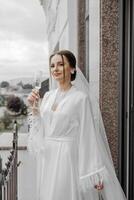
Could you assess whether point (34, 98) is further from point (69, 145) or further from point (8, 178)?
point (8, 178)

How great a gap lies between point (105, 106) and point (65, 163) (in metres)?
0.62

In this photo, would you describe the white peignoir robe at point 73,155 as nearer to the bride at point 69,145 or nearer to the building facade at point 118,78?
the bride at point 69,145

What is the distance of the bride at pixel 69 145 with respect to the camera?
7.79ft

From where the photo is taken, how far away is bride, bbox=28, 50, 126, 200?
237cm

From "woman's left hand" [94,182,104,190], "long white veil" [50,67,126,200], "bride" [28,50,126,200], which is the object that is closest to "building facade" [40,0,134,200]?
"long white veil" [50,67,126,200]

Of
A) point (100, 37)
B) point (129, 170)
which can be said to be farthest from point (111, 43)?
point (129, 170)

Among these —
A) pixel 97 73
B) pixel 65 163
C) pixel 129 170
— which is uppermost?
pixel 97 73

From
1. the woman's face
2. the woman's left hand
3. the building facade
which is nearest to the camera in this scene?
the woman's left hand

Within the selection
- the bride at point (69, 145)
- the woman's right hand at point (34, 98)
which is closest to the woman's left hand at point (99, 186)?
the bride at point (69, 145)

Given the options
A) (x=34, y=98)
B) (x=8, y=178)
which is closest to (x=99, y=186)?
(x=8, y=178)

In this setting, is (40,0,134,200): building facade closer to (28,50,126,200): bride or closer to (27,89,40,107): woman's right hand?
(28,50,126,200): bride

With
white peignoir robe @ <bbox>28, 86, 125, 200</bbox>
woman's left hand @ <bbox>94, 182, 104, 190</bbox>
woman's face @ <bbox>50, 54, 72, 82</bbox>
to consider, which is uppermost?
woman's face @ <bbox>50, 54, 72, 82</bbox>

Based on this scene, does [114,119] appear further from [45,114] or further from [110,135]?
[45,114]

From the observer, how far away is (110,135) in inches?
113
